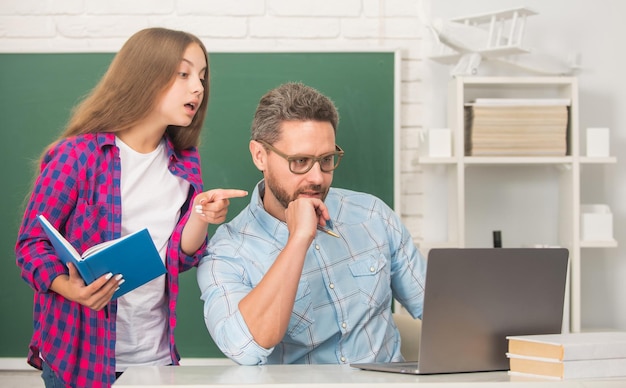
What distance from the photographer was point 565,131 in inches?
106

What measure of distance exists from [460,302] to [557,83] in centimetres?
160

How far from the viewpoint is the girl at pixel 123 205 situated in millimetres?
1687

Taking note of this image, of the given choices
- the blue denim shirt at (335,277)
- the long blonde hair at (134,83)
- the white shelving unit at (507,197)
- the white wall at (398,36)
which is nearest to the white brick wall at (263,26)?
the white wall at (398,36)

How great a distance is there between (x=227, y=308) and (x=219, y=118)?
4.54 ft

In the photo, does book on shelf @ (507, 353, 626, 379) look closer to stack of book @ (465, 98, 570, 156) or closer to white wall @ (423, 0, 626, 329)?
stack of book @ (465, 98, 570, 156)

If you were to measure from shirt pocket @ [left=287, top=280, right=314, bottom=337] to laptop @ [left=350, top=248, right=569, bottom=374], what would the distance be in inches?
13.7

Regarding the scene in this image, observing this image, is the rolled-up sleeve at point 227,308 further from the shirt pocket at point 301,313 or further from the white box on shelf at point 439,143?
the white box on shelf at point 439,143

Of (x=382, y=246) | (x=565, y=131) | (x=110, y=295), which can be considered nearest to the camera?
(x=110, y=295)

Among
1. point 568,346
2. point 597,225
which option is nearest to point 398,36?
point 597,225

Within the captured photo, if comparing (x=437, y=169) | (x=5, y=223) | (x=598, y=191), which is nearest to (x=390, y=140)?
(x=437, y=169)

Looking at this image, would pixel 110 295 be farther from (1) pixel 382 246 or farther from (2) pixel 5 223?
(2) pixel 5 223

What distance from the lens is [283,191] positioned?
1814 mm

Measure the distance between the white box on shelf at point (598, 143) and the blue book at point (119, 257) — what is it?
1691 millimetres

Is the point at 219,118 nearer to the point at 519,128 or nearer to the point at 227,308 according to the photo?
the point at 519,128
